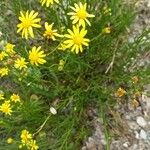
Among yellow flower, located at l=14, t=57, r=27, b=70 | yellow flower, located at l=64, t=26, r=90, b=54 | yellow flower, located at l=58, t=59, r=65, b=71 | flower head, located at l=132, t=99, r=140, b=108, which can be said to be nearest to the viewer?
yellow flower, located at l=64, t=26, r=90, b=54

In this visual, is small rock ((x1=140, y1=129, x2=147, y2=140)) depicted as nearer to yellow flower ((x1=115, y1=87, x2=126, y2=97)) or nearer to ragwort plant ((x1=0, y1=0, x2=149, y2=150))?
ragwort plant ((x1=0, y1=0, x2=149, y2=150))

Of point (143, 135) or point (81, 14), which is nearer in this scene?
point (81, 14)

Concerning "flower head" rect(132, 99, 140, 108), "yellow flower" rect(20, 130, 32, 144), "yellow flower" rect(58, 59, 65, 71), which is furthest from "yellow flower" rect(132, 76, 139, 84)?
"yellow flower" rect(20, 130, 32, 144)

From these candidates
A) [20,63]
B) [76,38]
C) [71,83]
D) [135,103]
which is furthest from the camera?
[71,83]

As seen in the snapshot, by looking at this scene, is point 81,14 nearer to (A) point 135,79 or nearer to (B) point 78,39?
(B) point 78,39

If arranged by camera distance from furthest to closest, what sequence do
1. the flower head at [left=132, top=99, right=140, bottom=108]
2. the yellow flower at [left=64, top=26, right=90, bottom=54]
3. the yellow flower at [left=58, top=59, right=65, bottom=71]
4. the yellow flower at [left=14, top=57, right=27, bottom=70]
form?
the flower head at [left=132, top=99, right=140, bottom=108]
the yellow flower at [left=58, top=59, right=65, bottom=71]
the yellow flower at [left=14, top=57, right=27, bottom=70]
the yellow flower at [left=64, top=26, right=90, bottom=54]

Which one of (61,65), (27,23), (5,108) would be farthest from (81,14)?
(5,108)

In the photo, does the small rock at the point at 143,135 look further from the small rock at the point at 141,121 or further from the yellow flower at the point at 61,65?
the yellow flower at the point at 61,65

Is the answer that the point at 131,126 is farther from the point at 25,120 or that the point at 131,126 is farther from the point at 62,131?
the point at 25,120

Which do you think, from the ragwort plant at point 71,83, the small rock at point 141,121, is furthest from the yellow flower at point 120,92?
the small rock at point 141,121

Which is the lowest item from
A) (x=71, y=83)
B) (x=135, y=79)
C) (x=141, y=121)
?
(x=141, y=121)

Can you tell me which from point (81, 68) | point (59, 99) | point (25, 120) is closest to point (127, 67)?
point (81, 68)

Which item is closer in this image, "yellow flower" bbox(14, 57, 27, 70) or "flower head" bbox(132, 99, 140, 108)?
"yellow flower" bbox(14, 57, 27, 70)
